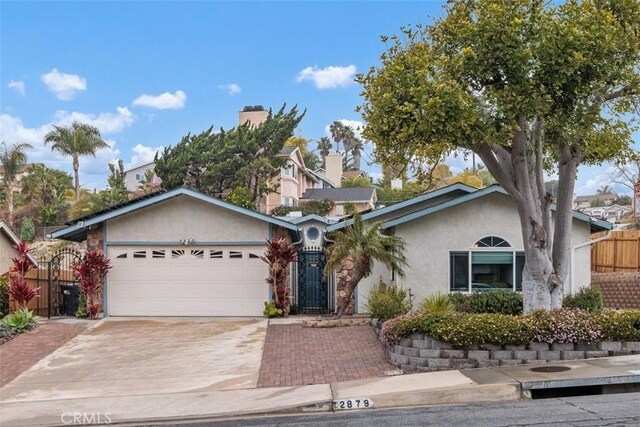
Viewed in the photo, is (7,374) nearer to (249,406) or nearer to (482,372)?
(249,406)

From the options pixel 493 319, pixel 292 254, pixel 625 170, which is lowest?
pixel 493 319

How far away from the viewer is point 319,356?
12.0 m

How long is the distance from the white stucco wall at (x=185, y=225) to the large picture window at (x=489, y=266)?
6.17 m

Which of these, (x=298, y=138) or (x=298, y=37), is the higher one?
(x=298, y=138)

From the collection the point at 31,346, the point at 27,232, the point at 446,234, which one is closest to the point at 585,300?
the point at 446,234

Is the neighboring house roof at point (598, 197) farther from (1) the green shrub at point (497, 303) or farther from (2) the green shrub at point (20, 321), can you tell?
(2) the green shrub at point (20, 321)

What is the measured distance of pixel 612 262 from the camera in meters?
22.4

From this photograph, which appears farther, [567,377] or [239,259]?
[239,259]

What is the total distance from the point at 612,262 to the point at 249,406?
18.7 metres

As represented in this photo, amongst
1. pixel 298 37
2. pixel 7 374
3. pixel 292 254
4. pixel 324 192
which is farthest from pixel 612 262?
pixel 324 192

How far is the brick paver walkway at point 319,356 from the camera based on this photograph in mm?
10414

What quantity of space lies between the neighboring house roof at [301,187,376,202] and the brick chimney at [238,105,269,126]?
7.98 metres

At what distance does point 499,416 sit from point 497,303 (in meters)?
8.24

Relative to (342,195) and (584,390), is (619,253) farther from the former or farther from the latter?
(342,195)
